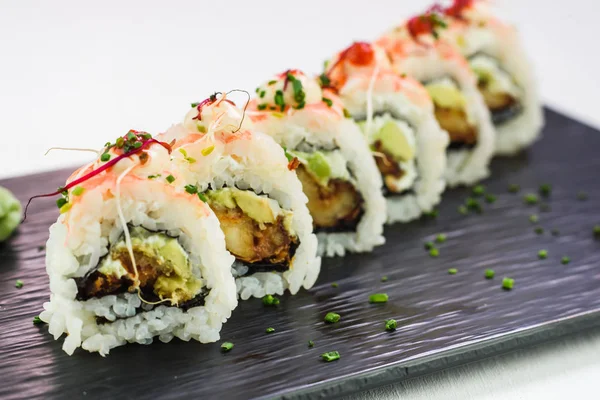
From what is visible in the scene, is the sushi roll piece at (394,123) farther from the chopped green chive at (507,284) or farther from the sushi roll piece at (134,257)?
the sushi roll piece at (134,257)

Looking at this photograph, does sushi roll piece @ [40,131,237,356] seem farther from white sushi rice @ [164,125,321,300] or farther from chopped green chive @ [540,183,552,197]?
chopped green chive @ [540,183,552,197]

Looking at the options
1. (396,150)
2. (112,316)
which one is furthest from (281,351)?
(396,150)

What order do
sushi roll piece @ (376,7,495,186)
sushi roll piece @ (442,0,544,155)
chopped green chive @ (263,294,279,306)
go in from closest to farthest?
chopped green chive @ (263,294,279,306)
sushi roll piece @ (376,7,495,186)
sushi roll piece @ (442,0,544,155)

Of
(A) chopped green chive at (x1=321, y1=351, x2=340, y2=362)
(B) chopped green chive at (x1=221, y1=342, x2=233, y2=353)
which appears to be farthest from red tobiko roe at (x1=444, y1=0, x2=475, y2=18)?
(B) chopped green chive at (x1=221, y1=342, x2=233, y2=353)

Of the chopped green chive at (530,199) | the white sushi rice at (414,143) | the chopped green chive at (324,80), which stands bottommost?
the chopped green chive at (530,199)

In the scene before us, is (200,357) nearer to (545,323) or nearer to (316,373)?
(316,373)

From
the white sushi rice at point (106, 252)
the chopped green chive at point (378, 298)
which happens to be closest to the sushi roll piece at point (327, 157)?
the chopped green chive at point (378, 298)

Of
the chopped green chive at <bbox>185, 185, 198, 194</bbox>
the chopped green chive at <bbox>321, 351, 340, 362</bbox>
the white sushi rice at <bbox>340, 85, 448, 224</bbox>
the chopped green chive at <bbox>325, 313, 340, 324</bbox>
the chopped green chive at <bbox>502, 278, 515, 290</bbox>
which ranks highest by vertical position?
the chopped green chive at <bbox>185, 185, 198, 194</bbox>

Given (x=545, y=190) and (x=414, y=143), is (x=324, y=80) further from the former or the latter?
(x=545, y=190)

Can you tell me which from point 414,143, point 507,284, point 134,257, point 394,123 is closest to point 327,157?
point 394,123
